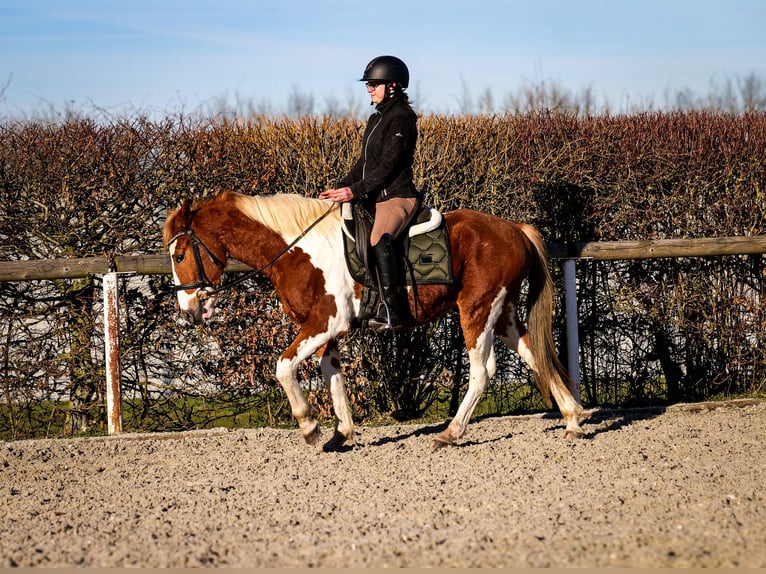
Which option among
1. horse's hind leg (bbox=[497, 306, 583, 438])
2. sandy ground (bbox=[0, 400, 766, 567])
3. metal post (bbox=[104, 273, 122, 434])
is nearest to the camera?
sandy ground (bbox=[0, 400, 766, 567])

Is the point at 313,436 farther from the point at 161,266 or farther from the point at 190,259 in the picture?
the point at 161,266

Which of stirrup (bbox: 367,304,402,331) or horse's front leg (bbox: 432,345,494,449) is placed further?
horse's front leg (bbox: 432,345,494,449)

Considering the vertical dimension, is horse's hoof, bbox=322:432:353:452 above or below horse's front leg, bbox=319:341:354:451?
below

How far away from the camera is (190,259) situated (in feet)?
22.3

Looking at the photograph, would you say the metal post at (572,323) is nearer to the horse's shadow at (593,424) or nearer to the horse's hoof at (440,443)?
the horse's shadow at (593,424)

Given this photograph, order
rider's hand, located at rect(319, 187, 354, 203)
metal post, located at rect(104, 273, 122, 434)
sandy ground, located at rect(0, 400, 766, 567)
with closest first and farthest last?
1. sandy ground, located at rect(0, 400, 766, 567)
2. rider's hand, located at rect(319, 187, 354, 203)
3. metal post, located at rect(104, 273, 122, 434)

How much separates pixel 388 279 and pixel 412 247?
35cm

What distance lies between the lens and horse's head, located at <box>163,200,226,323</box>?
22.2ft

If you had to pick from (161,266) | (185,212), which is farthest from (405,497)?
(161,266)

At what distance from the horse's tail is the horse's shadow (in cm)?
48

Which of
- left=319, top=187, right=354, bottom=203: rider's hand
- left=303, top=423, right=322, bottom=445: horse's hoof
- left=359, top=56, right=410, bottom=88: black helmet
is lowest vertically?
left=303, top=423, right=322, bottom=445: horse's hoof

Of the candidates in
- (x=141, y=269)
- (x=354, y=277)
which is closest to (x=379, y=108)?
(x=354, y=277)

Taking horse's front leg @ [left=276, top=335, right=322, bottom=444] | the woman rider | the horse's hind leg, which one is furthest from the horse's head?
the horse's hind leg

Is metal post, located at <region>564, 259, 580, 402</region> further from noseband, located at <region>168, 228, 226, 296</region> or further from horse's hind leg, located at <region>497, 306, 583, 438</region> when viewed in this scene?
noseband, located at <region>168, 228, 226, 296</region>
